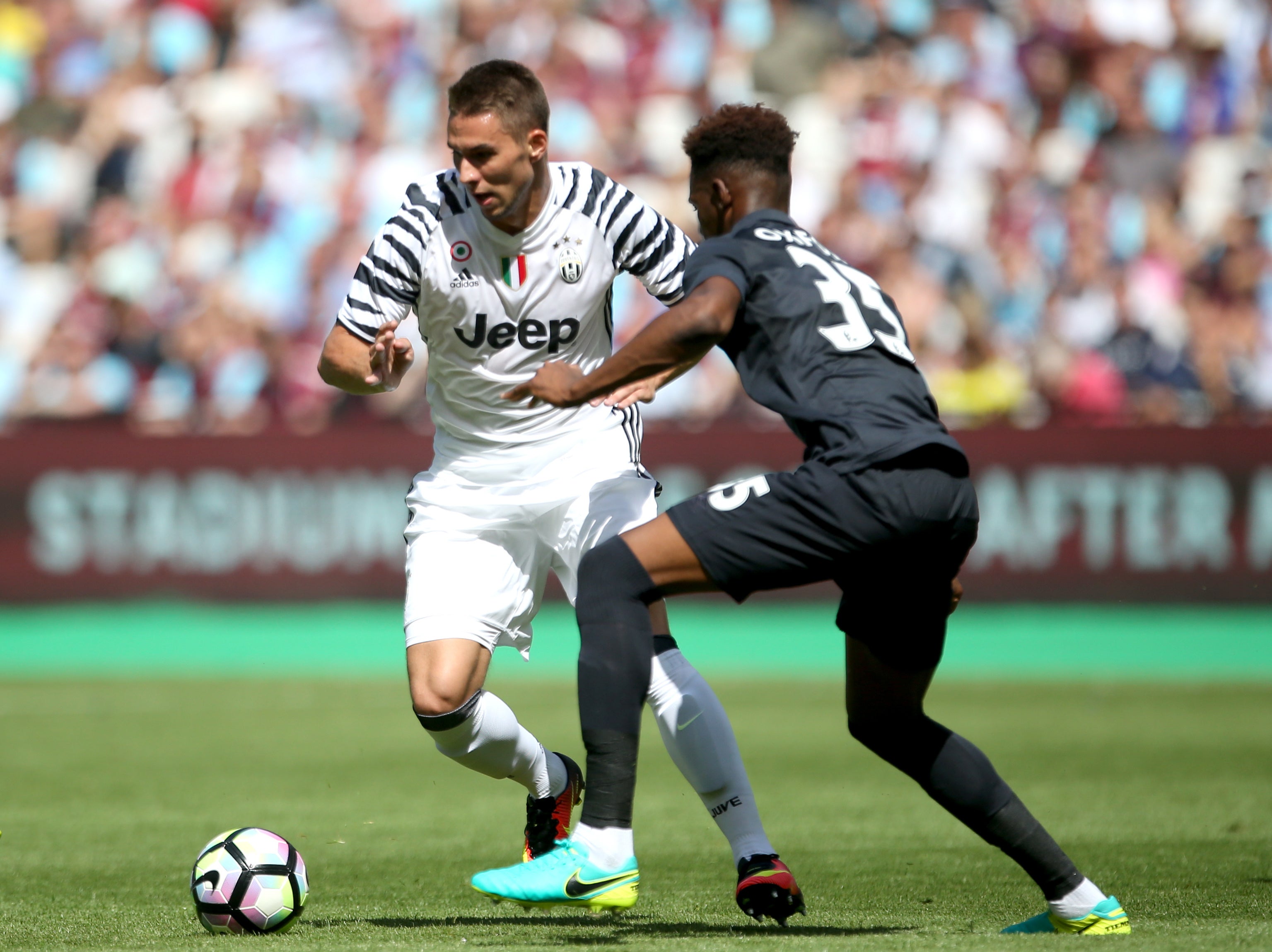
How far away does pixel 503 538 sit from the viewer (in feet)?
18.4

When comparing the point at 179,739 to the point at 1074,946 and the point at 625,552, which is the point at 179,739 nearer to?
the point at 625,552

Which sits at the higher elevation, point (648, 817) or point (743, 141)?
Answer: point (743, 141)

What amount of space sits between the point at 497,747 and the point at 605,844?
1.22m

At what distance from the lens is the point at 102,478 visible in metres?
13.5

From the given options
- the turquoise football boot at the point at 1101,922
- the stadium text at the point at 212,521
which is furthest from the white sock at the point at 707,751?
the stadium text at the point at 212,521

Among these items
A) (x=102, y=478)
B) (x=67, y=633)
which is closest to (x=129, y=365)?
(x=102, y=478)

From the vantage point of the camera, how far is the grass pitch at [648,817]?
Answer: 4.89m

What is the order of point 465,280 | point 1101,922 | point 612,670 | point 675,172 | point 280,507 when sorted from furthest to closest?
point 675,172 < point 280,507 < point 465,280 < point 1101,922 < point 612,670

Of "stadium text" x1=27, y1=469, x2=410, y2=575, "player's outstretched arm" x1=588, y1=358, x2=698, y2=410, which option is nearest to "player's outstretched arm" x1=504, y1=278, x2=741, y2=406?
"player's outstretched arm" x1=588, y1=358, x2=698, y2=410

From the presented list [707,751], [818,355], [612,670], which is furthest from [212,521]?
[818,355]

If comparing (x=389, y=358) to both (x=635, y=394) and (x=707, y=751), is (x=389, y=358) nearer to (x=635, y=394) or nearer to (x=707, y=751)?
(x=635, y=394)

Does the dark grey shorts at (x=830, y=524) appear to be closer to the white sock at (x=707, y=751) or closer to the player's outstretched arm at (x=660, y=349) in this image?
the player's outstretched arm at (x=660, y=349)

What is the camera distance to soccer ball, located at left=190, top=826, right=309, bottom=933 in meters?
4.81

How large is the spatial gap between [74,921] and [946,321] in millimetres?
10875
